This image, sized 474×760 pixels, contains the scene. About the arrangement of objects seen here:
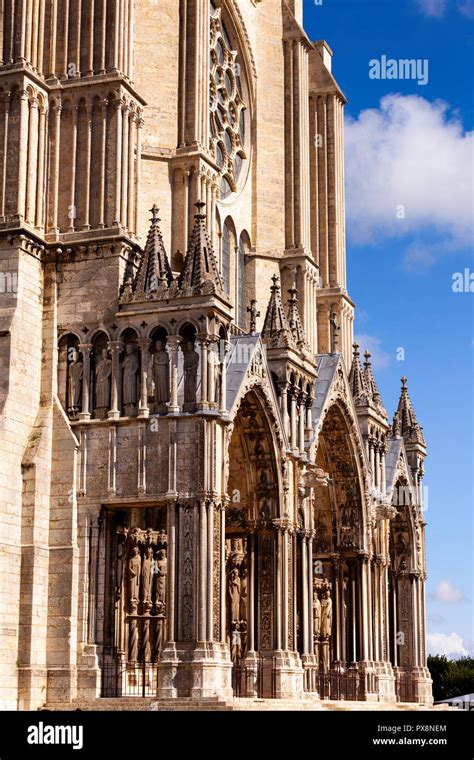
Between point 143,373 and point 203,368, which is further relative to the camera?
point 143,373

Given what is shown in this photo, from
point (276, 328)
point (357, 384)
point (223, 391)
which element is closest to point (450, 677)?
point (357, 384)

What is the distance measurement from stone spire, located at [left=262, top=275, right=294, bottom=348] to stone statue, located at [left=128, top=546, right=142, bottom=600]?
7159 millimetres

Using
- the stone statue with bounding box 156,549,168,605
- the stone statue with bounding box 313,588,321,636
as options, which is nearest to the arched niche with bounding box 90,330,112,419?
the stone statue with bounding box 156,549,168,605

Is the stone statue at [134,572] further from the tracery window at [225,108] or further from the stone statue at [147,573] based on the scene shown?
the tracery window at [225,108]

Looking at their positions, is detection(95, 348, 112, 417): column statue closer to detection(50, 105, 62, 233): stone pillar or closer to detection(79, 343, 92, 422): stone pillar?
detection(79, 343, 92, 422): stone pillar

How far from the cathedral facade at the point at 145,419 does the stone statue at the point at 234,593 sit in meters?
0.05

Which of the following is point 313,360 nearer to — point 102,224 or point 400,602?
point 102,224

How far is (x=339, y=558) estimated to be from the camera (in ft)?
133

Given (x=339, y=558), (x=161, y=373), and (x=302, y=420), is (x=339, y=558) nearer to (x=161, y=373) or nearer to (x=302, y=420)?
(x=302, y=420)

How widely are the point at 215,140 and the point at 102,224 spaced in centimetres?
1163

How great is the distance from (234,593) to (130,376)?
24.0ft

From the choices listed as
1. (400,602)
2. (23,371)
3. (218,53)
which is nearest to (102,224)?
(23,371)

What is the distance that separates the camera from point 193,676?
27.7 metres
